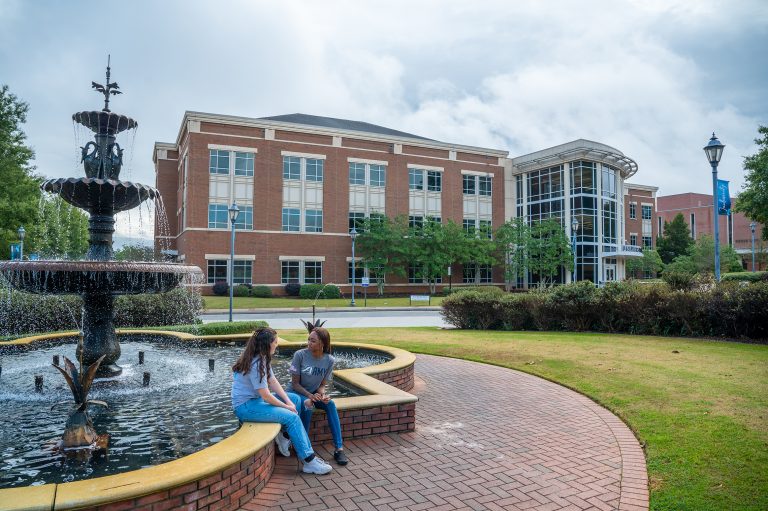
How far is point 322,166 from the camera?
1654 inches

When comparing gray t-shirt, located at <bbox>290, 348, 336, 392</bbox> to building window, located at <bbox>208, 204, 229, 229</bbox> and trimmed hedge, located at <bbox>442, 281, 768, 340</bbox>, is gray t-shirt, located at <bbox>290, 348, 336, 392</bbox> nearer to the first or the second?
trimmed hedge, located at <bbox>442, 281, 768, 340</bbox>

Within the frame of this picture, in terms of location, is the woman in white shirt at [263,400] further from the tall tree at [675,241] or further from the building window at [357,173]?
the tall tree at [675,241]

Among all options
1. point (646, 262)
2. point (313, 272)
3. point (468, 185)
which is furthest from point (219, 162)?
point (646, 262)

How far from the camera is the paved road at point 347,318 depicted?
68.0ft

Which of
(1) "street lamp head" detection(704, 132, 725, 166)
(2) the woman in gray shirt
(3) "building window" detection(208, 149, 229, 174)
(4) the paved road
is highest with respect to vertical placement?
(3) "building window" detection(208, 149, 229, 174)

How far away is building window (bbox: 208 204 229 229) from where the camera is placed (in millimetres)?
38347

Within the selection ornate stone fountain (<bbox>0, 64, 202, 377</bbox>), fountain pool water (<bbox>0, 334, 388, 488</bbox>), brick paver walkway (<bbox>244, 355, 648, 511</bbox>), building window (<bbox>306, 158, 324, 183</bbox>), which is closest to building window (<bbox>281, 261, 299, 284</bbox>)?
building window (<bbox>306, 158, 324, 183</bbox>)

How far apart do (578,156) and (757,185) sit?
591 inches

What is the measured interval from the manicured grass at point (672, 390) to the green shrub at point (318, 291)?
23.2 metres

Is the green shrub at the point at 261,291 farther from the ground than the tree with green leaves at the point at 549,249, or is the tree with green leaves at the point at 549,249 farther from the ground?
the tree with green leaves at the point at 549,249

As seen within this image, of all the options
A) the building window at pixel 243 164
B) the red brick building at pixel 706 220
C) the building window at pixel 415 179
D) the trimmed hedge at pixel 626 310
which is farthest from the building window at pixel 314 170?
the red brick building at pixel 706 220

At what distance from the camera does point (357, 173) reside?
43406 mm

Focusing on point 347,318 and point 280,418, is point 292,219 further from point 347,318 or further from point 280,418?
point 280,418

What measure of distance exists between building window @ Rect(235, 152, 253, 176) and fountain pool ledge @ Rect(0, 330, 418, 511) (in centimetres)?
3597
